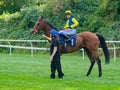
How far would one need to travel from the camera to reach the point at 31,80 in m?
15.1

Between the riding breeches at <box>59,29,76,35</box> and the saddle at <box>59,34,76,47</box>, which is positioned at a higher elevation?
the riding breeches at <box>59,29,76,35</box>

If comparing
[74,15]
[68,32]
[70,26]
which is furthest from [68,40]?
[74,15]

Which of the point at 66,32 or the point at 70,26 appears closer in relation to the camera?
the point at 70,26

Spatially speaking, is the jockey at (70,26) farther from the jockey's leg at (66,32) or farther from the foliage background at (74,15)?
the foliage background at (74,15)

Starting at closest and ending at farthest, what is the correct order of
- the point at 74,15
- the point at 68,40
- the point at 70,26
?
1. the point at 70,26
2. the point at 68,40
3. the point at 74,15

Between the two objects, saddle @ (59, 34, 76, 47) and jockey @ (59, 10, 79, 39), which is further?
saddle @ (59, 34, 76, 47)

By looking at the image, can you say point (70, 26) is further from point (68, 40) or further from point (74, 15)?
point (74, 15)

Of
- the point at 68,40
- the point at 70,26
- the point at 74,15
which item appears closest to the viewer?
the point at 70,26

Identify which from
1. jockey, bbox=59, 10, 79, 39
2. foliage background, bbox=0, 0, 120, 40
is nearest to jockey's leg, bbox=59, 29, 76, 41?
jockey, bbox=59, 10, 79, 39

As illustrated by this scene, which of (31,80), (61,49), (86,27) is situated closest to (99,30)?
(86,27)

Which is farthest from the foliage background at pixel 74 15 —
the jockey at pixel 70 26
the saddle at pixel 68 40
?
the jockey at pixel 70 26

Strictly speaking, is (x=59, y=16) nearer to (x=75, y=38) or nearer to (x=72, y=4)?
(x=72, y=4)

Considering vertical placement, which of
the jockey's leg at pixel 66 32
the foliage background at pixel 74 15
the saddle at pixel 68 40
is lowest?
the foliage background at pixel 74 15

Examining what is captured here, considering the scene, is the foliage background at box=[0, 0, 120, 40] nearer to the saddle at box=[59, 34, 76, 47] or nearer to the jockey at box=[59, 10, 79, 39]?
the saddle at box=[59, 34, 76, 47]
